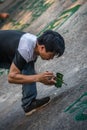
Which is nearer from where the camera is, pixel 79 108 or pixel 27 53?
pixel 27 53

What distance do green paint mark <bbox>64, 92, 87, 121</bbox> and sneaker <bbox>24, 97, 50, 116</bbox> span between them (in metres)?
0.54

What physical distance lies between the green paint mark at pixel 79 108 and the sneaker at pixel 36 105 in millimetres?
543

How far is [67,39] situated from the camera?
28.3 ft

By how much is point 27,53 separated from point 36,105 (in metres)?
1.00

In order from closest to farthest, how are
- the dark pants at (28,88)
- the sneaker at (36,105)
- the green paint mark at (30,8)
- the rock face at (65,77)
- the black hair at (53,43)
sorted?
the black hair at (53,43)
the rock face at (65,77)
the dark pants at (28,88)
the sneaker at (36,105)
the green paint mark at (30,8)

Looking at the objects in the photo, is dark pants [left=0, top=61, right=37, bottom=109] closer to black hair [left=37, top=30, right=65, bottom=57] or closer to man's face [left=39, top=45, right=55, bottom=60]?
man's face [left=39, top=45, right=55, bottom=60]

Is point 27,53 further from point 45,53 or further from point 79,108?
point 79,108

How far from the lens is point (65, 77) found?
6730mm

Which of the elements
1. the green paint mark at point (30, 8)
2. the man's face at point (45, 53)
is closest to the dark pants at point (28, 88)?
the man's face at point (45, 53)

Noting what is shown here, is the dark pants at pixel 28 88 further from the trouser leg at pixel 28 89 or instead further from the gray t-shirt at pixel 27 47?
the gray t-shirt at pixel 27 47

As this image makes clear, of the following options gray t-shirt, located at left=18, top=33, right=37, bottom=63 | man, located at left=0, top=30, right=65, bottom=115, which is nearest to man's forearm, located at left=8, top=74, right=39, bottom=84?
man, located at left=0, top=30, right=65, bottom=115

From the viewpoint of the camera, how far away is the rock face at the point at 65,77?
16.8ft

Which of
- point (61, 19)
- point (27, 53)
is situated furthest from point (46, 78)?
point (61, 19)

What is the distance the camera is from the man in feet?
15.7
